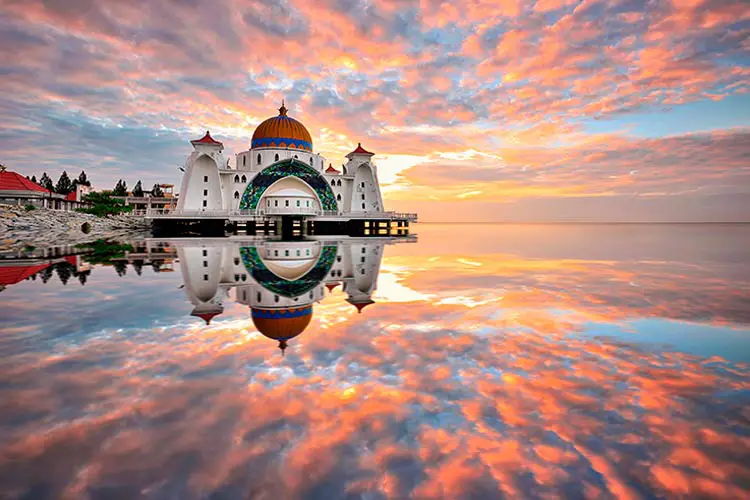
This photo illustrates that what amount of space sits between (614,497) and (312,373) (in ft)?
9.99

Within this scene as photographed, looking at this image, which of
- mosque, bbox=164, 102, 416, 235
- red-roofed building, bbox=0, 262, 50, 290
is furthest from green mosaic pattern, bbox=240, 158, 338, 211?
red-roofed building, bbox=0, 262, 50, 290

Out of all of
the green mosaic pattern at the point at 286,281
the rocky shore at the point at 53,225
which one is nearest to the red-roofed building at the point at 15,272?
the green mosaic pattern at the point at 286,281

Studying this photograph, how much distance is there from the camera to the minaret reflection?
7.36m

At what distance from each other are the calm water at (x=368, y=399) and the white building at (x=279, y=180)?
36558mm

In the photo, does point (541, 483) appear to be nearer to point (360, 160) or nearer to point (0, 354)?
point (0, 354)

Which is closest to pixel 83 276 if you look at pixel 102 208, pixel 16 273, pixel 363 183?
pixel 16 273

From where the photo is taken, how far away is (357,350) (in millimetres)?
5703

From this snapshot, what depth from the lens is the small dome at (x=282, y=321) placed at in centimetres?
641

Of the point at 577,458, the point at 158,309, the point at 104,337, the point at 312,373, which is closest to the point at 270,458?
the point at 312,373

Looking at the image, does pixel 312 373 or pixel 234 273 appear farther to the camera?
pixel 234 273

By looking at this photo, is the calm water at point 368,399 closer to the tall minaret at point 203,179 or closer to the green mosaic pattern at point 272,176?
the tall minaret at point 203,179

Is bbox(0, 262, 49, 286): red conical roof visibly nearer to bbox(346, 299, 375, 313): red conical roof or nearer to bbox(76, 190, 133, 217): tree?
bbox(346, 299, 375, 313): red conical roof

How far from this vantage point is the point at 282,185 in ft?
155

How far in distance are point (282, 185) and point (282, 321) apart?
41979 millimetres
